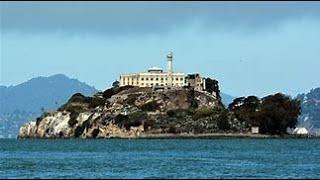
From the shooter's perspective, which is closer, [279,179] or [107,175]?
[279,179]

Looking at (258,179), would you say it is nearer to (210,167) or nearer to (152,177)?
(152,177)

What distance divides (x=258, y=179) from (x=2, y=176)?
63.6 feet

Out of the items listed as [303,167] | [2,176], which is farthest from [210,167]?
[2,176]

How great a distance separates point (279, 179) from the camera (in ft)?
202

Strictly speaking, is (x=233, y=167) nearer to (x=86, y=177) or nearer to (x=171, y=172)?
(x=171, y=172)

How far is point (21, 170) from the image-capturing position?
7400cm

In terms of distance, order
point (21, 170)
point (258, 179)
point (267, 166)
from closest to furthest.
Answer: point (258, 179)
point (21, 170)
point (267, 166)

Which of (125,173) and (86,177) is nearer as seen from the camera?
(86,177)

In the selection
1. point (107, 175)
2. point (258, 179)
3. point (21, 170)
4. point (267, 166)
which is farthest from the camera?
point (267, 166)

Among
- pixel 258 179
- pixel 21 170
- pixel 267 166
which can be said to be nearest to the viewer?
pixel 258 179

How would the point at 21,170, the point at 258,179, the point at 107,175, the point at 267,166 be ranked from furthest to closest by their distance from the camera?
the point at 267,166 → the point at 21,170 → the point at 107,175 → the point at 258,179

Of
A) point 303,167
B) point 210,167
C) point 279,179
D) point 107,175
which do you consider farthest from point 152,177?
point 303,167

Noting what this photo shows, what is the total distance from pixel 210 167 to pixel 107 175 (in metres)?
14.8

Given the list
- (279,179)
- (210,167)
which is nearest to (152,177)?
(279,179)
